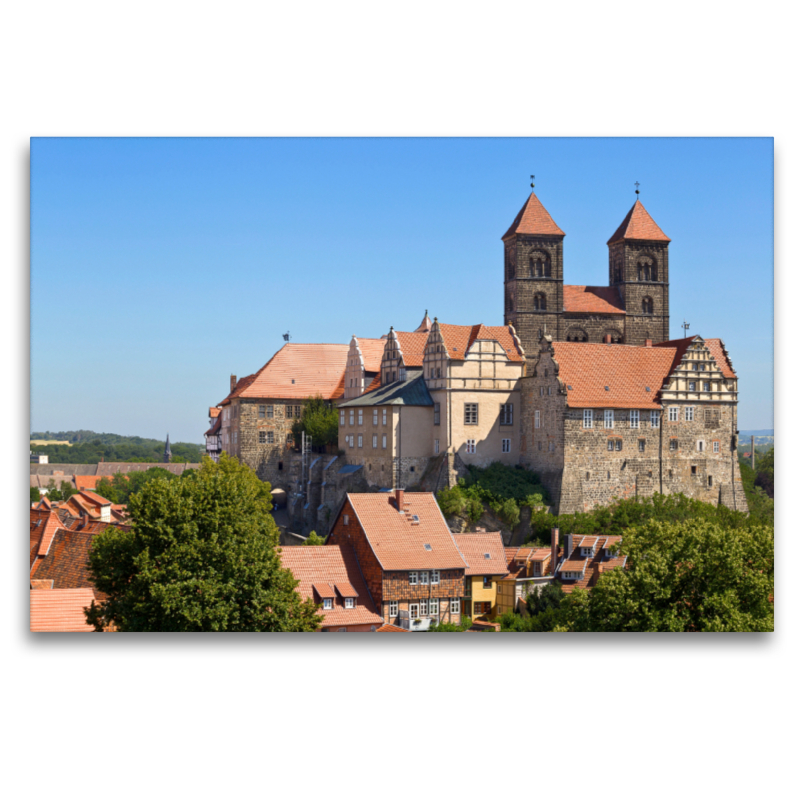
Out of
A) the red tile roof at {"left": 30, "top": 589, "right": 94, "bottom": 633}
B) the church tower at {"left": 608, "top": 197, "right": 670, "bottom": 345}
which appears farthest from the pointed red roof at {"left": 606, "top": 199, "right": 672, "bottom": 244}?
the red tile roof at {"left": 30, "top": 589, "right": 94, "bottom": 633}

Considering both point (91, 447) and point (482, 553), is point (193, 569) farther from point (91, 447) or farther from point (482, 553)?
point (482, 553)

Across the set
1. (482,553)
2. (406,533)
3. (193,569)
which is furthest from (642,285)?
(193,569)

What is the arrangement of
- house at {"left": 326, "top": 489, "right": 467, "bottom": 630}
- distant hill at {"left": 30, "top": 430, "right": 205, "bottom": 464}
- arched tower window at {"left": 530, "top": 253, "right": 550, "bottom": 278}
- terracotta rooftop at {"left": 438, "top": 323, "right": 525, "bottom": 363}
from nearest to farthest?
distant hill at {"left": 30, "top": 430, "right": 205, "bottom": 464} → house at {"left": 326, "top": 489, "right": 467, "bottom": 630} → terracotta rooftop at {"left": 438, "top": 323, "right": 525, "bottom": 363} → arched tower window at {"left": 530, "top": 253, "right": 550, "bottom": 278}

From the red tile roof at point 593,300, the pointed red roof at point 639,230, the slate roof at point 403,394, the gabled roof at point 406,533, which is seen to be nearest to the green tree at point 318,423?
the slate roof at point 403,394

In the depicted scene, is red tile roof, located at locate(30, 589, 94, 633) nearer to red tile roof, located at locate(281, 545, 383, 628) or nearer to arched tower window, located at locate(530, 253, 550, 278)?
red tile roof, located at locate(281, 545, 383, 628)
